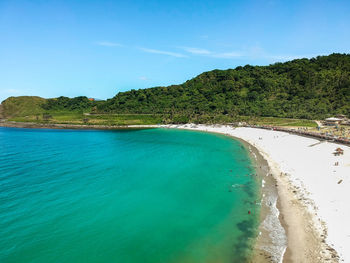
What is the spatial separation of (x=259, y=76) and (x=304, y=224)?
17906 centimetres

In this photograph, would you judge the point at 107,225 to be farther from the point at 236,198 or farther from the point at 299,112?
the point at 299,112

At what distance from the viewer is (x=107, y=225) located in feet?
80.1

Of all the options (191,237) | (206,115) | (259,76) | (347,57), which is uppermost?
(347,57)

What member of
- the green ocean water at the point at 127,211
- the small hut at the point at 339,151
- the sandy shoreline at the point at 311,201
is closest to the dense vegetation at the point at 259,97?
the small hut at the point at 339,151

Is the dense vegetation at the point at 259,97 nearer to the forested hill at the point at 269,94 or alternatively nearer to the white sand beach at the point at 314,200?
the forested hill at the point at 269,94

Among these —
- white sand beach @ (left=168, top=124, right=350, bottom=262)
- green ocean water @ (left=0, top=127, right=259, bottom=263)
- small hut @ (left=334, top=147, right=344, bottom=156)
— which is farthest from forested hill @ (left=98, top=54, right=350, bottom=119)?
green ocean water @ (left=0, top=127, right=259, bottom=263)

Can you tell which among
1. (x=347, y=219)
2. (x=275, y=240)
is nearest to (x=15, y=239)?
(x=275, y=240)

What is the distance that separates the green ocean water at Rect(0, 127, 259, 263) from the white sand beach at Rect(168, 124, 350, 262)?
419 centimetres

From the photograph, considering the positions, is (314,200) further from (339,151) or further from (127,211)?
(339,151)

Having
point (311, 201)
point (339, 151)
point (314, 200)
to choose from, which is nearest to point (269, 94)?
point (339, 151)

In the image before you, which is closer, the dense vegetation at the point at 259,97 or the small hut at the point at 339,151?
the small hut at the point at 339,151

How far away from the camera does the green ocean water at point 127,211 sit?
65.9 ft

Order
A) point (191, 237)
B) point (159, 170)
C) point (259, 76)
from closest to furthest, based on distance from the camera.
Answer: point (191, 237) → point (159, 170) → point (259, 76)

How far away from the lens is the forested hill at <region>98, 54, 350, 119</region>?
12175 cm
